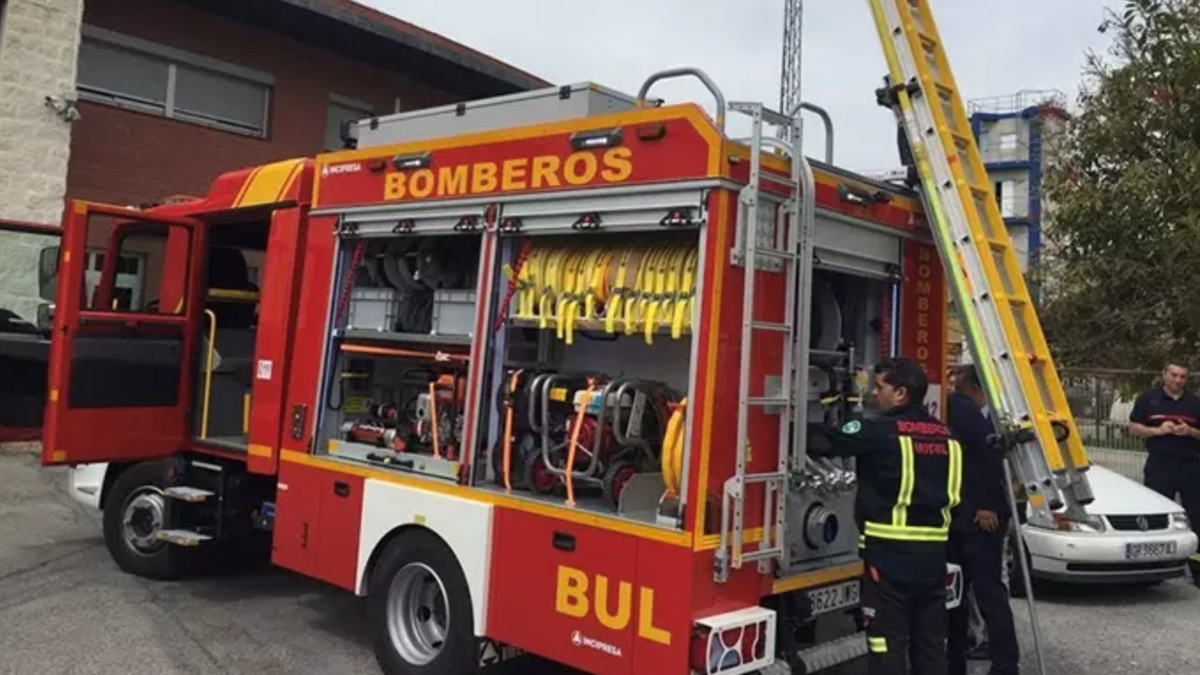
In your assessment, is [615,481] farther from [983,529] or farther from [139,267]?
[139,267]

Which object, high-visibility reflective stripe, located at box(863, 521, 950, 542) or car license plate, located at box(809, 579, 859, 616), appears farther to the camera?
car license plate, located at box(809, 579, 859, 616)

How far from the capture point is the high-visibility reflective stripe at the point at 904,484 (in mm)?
4164

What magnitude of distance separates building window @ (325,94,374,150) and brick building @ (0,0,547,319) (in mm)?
23

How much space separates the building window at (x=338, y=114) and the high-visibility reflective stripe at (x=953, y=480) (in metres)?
13.2

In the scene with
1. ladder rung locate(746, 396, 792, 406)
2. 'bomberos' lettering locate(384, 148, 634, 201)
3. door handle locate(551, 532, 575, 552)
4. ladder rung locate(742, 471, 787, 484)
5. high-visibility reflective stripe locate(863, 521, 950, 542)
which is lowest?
door handle locate(551, 532, 575, 552)

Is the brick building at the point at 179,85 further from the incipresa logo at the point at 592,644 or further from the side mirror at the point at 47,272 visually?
the incipresa logo at the point at 592,644

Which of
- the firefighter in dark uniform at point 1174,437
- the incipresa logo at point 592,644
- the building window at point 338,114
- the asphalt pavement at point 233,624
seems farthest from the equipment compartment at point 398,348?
the building window at point 338,114

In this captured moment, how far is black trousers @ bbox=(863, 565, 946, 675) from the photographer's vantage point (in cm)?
419

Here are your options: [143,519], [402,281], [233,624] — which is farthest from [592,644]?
[143,519]

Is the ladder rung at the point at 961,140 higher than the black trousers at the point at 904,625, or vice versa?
the ladder rung at the point at 961,140

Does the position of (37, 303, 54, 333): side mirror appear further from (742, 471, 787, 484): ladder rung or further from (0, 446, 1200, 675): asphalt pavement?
(742, 471, 787, 484): ladder rung

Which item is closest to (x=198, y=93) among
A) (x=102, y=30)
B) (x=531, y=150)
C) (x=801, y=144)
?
(x=102, y=30)

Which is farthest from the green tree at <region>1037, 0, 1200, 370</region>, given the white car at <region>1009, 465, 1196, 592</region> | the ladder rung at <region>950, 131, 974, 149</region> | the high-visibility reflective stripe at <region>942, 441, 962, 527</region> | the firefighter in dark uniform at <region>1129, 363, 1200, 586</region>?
the high-visibility reflective stripe at <region>942, 441, 962, 527</region>

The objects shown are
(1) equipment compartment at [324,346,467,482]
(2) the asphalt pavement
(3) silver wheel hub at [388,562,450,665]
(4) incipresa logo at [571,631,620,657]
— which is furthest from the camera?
(2) the asphalt pavement
